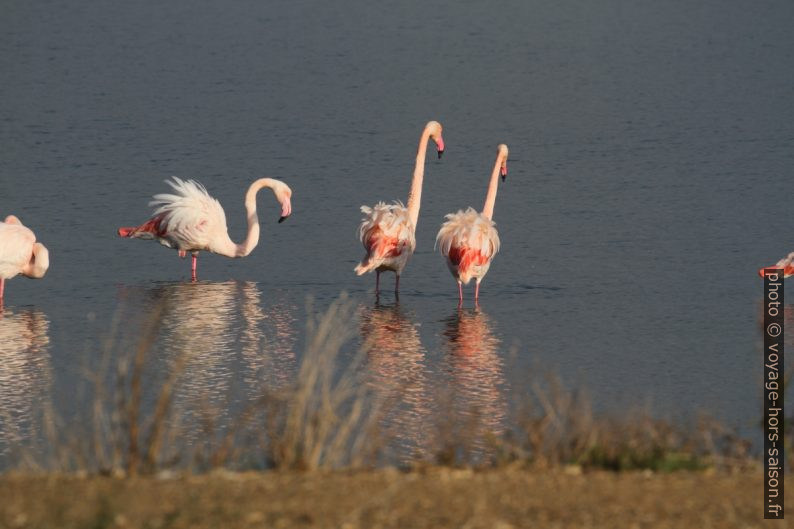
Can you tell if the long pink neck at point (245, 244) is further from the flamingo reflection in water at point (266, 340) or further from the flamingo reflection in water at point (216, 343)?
the flamingo reflection in water at point (266, 340)

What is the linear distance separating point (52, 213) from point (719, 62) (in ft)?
39.3

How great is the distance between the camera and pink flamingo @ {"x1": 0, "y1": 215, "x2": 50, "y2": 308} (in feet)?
36.3

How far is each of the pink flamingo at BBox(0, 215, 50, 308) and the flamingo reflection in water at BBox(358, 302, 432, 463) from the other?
2.63 meters

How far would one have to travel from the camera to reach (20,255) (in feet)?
36.4

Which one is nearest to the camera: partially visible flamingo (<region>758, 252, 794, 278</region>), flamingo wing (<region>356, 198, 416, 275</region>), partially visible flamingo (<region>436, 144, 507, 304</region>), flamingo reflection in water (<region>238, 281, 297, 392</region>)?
flamingo reflection in water (<region>238, 281, 297, 392</region>)

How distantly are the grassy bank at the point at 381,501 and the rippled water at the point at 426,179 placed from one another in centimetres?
208

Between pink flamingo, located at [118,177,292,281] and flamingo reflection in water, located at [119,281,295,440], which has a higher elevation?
pink flamingo, located at [118,177,292,281]

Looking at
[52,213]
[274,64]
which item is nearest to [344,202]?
[52,213]

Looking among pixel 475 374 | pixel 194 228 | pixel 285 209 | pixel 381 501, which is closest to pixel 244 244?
pixel 194 228

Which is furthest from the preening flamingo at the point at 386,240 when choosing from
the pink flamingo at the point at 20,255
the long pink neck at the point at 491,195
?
the pink flamingo at the point at 20,255

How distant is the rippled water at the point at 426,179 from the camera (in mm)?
9180

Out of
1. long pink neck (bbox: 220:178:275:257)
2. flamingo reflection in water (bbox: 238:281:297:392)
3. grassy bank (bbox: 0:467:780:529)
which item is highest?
long pink neck (bbox: 220:178:275:257)

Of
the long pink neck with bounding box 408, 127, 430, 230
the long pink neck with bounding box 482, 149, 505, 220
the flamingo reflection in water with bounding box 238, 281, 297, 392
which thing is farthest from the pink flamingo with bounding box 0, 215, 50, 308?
the long pink neck with bounding box 482, 149, 505, 220

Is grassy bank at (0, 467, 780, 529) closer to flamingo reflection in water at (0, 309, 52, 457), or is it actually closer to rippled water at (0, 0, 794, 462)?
rippled water at (0, 0, 794, 462)
